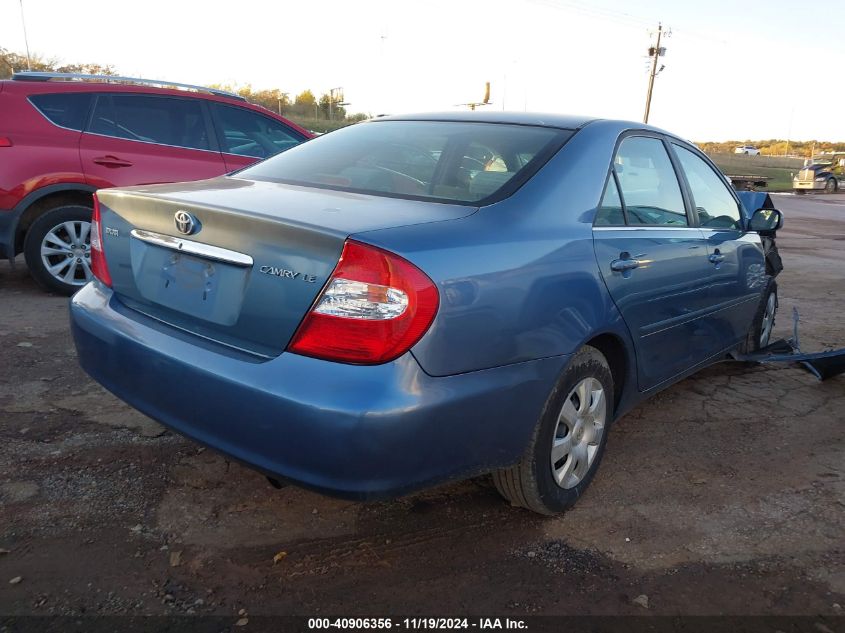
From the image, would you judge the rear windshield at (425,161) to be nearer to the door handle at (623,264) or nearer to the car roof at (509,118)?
the car roof at (509,118)

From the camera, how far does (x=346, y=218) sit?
84.2 inches

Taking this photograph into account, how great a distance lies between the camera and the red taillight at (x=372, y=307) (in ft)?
6.39

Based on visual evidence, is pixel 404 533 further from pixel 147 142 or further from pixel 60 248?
pixel 147 142

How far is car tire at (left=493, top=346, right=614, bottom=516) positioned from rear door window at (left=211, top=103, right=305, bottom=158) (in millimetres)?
4494

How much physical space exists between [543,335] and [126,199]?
62.7 inches

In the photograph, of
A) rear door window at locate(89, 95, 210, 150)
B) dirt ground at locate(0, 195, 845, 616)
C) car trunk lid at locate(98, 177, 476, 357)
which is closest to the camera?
car trunk lid at locate(98, 177, 476, 357)

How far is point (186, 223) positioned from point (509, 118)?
160cm

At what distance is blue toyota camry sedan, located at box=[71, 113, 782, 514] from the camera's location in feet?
6.45

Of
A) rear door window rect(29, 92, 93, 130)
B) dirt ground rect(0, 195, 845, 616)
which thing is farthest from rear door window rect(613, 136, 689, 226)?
rear door window rect(29, 92, 93, 130)

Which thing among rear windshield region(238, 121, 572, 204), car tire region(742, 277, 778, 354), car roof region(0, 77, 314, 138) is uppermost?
car roof region(0, 77, 314, 138)

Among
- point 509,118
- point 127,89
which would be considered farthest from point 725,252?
point 127,89

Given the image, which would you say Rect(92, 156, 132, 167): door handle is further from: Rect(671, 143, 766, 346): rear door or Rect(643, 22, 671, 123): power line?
Rect(643, 22, 671, 123): power line

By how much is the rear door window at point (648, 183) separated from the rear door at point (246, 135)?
3923 mm

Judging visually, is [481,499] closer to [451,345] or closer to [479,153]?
[451,345]
